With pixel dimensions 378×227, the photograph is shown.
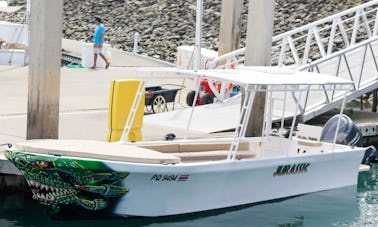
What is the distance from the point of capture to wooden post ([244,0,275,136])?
16.7 m

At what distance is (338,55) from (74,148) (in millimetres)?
8587

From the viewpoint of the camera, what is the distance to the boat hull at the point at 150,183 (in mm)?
12328

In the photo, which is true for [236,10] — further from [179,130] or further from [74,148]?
[74,148]

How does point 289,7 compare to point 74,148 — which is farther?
point 289,7

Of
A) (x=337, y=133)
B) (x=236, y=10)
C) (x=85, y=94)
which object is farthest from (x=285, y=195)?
(x=85, y=94)

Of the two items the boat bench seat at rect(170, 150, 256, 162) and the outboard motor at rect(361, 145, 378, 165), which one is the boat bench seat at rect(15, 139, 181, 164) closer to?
the boat bench seat at rect(170, 150, 256, 162)

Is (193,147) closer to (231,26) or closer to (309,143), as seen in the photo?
(309,143)

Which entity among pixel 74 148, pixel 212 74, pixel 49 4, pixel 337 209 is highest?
pixel 49 4

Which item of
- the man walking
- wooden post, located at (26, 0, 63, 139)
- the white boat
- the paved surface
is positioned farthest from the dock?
the white boat

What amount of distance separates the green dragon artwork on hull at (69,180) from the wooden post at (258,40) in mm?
4813

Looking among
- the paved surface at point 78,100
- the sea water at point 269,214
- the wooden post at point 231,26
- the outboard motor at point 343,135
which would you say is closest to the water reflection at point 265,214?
the sea water at point 269,214

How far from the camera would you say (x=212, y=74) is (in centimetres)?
1409

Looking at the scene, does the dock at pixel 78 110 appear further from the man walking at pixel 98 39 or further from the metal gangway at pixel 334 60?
the metal gangway at pixel 334 60

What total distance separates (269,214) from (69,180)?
10.7 feet
